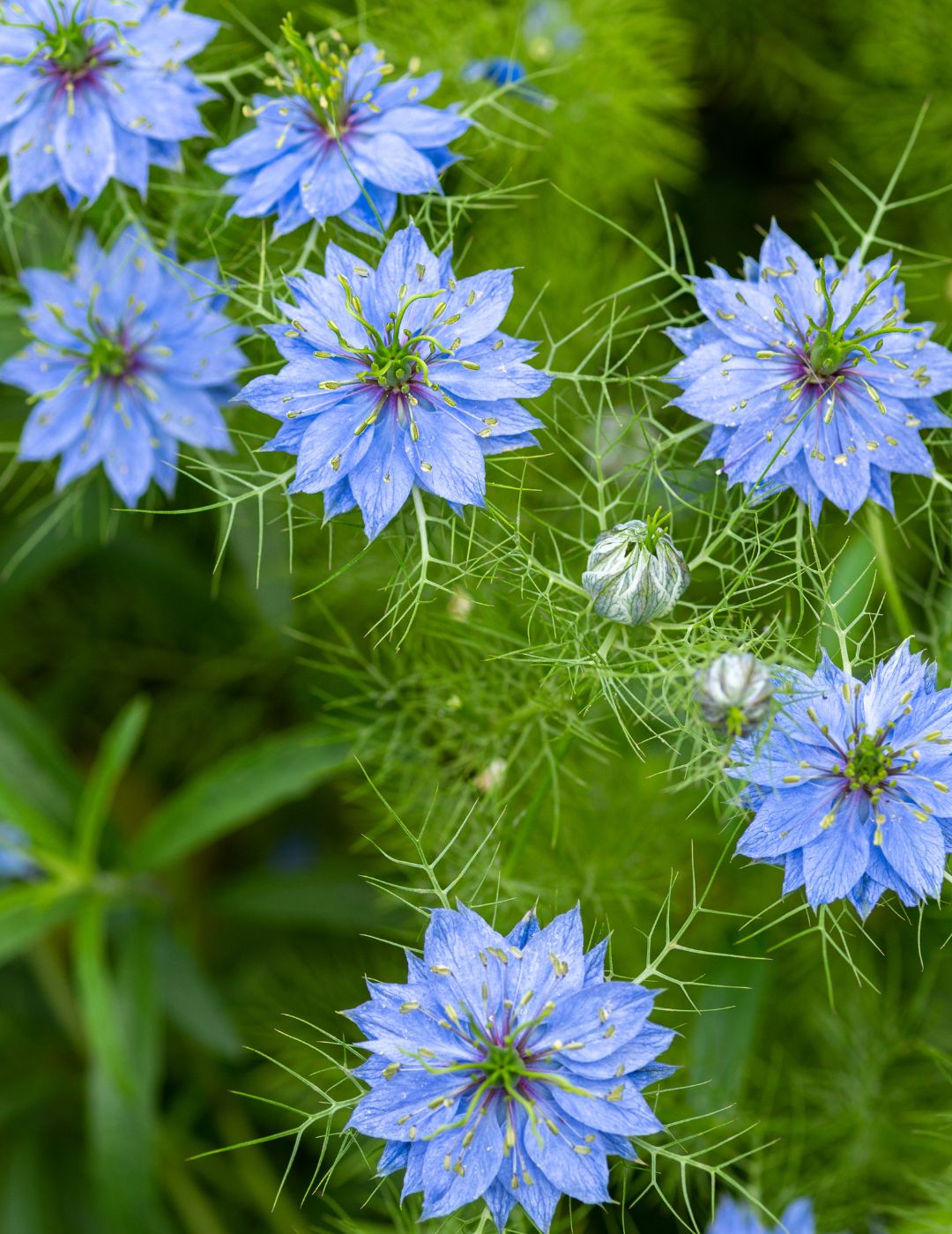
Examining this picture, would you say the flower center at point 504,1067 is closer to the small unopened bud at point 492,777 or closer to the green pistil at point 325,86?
the small unopened bud at point 492,777

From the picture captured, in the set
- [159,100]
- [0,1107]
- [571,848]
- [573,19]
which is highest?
[573,19]

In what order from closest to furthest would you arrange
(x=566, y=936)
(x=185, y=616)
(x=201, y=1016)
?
(x=566, y=936) < (x=201, y=1016) < (x=185, y=616)

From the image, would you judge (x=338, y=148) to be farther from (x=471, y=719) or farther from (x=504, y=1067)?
(x=504, y=1067)

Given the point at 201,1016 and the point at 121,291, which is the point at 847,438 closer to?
the point at 121,291

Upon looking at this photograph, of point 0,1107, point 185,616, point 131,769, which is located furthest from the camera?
point 131,769

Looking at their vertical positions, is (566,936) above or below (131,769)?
below

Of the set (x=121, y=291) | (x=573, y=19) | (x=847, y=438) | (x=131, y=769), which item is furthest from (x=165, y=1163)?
(x=573, y=19)

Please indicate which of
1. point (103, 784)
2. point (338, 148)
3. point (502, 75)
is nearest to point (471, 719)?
point (103, 784)
